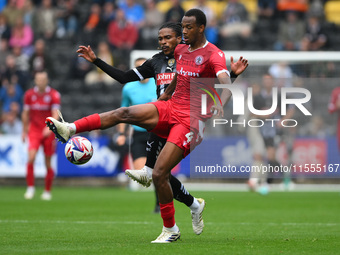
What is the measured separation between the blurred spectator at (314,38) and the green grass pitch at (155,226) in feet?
20.8

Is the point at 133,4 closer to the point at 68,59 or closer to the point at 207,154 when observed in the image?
the point at 68,59

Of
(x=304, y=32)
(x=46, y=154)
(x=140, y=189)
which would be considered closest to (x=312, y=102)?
(x=304, y=32)

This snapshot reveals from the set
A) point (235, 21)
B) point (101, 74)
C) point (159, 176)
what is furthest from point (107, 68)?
point (235, 21)

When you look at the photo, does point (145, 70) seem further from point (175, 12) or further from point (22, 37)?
point (22, 37)

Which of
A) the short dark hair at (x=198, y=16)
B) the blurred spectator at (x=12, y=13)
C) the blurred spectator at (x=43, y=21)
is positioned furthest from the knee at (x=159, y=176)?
the blurred spectator at (x=12, y=13)

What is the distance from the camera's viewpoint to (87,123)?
7309 millimetres

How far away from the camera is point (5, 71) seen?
73.4ft

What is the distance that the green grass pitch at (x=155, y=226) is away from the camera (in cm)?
730

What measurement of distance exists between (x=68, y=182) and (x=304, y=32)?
8681mm

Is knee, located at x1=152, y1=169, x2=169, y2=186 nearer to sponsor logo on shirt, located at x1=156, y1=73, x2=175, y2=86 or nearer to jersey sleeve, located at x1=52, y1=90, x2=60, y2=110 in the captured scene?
sponsor logo on shirt, located at x1=156, y1=73, x2=175, y2=86

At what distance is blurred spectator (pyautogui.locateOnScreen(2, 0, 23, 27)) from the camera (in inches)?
958

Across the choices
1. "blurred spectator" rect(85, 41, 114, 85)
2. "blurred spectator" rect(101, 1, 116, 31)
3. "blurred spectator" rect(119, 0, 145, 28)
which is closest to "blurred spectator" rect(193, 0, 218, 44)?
"blurred spectator" rect(119, 0, 145, 28)

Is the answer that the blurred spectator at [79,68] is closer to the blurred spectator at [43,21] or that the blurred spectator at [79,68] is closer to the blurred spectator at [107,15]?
the blurred spectator at [107,15]

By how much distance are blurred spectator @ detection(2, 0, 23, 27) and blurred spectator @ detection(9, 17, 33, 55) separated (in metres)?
0.44
